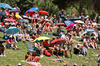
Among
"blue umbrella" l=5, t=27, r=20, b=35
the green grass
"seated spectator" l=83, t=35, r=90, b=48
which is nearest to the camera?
the green grass

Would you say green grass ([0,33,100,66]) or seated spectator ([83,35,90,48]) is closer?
green grass ([0,33,100,66])

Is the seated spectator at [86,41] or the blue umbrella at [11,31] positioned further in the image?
the seated spectator at [86,41]

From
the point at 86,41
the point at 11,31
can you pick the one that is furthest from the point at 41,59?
the point at 86,41

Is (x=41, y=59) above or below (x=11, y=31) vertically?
below

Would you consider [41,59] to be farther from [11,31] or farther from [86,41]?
[86,41]

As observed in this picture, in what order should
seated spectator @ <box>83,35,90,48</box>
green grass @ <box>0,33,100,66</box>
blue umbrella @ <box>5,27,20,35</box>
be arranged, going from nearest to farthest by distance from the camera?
1. green grass @ <box>0,33,100,66</box>
2. blue umbrella @ <box>5,27,20,35</box>
3. seated spectator @ <box>83,35,90,48</box>

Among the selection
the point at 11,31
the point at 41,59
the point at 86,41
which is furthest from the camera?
the point at 86,41

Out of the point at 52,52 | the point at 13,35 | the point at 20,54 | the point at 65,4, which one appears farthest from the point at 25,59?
the point at 65,4

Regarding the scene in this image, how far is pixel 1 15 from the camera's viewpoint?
19609 millimetres

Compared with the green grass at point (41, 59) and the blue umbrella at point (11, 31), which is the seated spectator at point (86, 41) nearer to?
the green grass at point (41, 59)

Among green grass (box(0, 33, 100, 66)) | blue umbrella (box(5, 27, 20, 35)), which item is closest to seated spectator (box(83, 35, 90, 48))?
green grass (box(0, 33, 100, 66))

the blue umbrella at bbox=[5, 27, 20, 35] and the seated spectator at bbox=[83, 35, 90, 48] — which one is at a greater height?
Answer: the blue umbrella at bbox=[5, 27, 20, 35]

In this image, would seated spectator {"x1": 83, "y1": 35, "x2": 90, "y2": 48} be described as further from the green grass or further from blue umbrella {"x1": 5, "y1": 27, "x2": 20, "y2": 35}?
blue umbrella {"x1": 5, "y1": 27, "x2": 20, "y2": 35}

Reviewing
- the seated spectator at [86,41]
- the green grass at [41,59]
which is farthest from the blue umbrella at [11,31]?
the seated spectator at [86,41]
